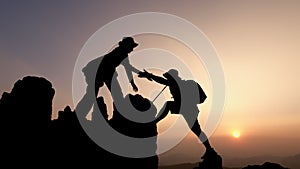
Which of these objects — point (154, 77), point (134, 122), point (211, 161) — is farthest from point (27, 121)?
point (211, 161)

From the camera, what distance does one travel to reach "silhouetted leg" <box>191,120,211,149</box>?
78.9 ft

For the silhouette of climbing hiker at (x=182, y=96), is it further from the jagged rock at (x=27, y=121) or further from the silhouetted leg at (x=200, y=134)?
the jagged rock at (x=27, y=121)

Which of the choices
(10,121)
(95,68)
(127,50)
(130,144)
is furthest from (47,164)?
(127,50)

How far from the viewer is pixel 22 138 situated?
2366 centimetres

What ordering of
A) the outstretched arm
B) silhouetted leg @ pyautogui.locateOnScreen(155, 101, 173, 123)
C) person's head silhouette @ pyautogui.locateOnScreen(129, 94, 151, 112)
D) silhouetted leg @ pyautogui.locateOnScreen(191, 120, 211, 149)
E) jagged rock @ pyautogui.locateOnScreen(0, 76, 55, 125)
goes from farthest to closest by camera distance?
1. silhouetted leg @ pyautogui.locateOnScreen(155, 101, 173, 123)
2. person's head silhouette @ pyautogui.locateOnScreen(129, 94, 151, 112)
3. the outstretched arm
4. jagged rock @ pyautogui.locateOnScreen(0, 76, 55, 125)
5. silhouetted leg @ pyautogui.locateOnScreen(191, 120, 211, 149)

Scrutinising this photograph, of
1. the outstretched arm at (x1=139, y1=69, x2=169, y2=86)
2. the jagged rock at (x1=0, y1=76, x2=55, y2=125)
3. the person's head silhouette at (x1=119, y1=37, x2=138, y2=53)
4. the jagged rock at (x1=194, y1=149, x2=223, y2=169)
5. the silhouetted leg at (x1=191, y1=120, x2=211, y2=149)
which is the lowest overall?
the jagged rock at (x1=194, y1=149, x2=223, y2=169)

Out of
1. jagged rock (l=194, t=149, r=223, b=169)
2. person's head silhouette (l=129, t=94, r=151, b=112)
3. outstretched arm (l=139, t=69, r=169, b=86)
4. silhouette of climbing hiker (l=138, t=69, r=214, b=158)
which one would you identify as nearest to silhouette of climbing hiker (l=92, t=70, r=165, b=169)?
person's head silhouette (l=129, t=94, r=151, b=112)

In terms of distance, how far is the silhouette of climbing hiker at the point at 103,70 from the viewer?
80.8 ft

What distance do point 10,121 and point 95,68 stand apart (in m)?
7.23

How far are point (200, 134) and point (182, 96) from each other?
3.16m

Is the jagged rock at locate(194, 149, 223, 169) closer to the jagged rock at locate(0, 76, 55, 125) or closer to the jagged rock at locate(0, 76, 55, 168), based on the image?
the jagged rock at locate(0, 76, 55, 168)

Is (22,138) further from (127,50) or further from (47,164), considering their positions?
(127,50)

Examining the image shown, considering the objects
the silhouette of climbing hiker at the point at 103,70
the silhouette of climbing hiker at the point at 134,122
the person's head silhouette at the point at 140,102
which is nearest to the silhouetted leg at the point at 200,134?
the silhouette of climbing hiker at the point at 134,122

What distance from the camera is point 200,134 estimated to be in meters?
24.3
